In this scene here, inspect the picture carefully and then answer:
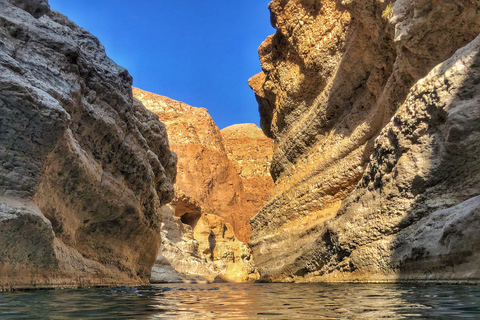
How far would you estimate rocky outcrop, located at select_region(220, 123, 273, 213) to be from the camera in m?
47.1

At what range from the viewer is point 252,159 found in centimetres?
4988

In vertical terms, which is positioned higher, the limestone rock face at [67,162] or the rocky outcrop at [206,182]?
the rocky outcrop at [206,182]

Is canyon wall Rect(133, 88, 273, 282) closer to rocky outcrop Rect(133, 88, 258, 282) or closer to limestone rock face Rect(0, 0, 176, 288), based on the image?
rocky outcrop Rect(133, 88, 258, 282)

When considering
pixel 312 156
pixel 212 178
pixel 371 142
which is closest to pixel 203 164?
pixel 212 178

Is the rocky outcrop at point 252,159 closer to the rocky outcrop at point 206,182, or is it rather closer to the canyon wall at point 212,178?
the canyon wall at point 212,178

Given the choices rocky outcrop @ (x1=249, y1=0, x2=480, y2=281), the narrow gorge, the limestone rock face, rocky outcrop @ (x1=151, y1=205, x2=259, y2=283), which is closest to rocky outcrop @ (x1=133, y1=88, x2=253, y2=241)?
rocky outcrop @ (x1=151, y1=205, x2=259, y2=283)

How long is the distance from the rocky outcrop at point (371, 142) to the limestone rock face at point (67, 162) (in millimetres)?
4366

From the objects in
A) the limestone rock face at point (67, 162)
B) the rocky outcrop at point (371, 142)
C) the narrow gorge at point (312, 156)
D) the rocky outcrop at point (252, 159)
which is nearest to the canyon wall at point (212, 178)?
the rocky outcrop at point (252, 159)

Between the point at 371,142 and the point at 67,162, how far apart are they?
7510 mm

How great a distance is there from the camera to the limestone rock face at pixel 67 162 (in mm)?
4582

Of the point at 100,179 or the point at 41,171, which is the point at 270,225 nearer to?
the point at 100,179

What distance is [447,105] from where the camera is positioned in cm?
610

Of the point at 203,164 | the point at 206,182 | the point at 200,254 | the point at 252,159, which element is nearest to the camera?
the point at 200,254

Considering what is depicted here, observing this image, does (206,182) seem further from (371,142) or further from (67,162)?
(67,162)
